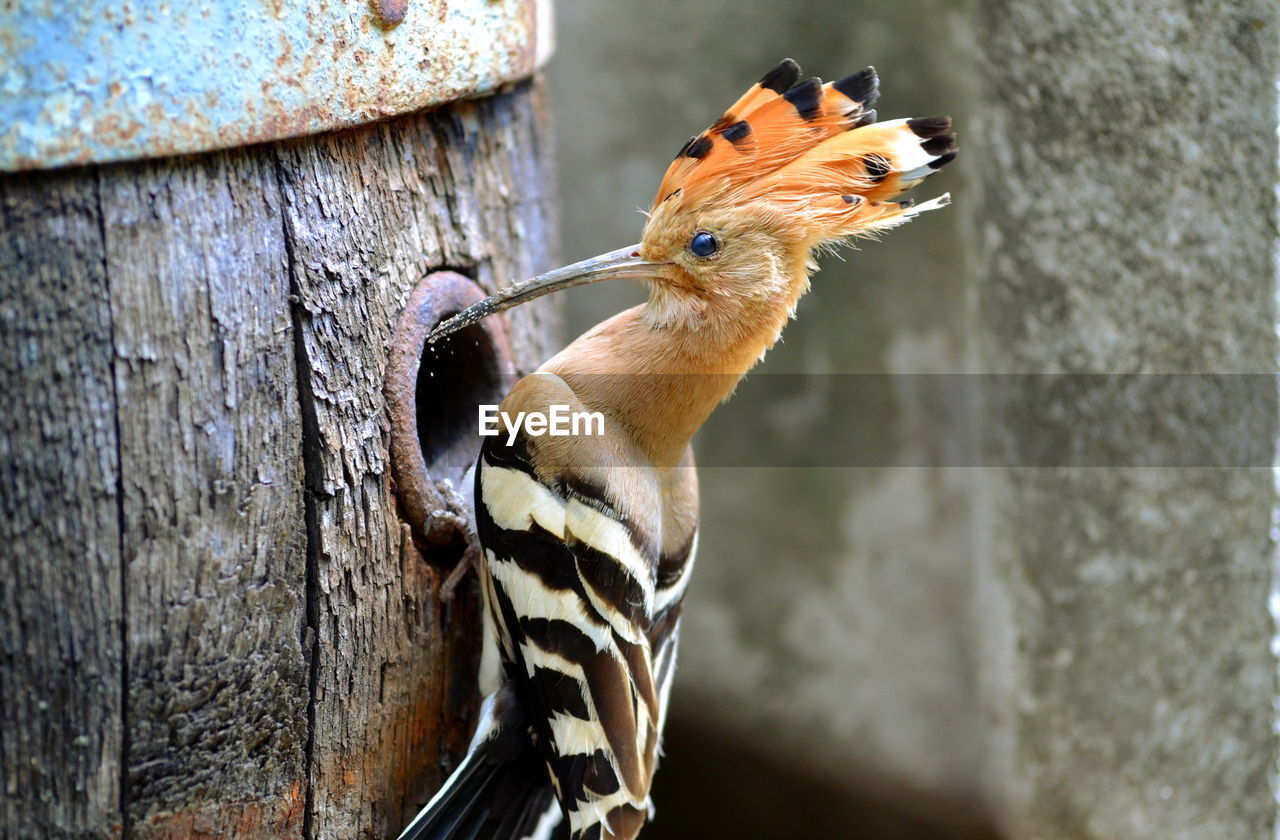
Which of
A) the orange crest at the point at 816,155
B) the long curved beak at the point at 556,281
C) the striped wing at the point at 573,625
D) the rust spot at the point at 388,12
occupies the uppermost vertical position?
the rust spot at the point at 388,12

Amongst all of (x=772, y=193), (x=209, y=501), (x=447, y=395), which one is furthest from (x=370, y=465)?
(x=772, y=193)

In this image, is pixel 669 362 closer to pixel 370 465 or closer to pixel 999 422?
pixel 370 465

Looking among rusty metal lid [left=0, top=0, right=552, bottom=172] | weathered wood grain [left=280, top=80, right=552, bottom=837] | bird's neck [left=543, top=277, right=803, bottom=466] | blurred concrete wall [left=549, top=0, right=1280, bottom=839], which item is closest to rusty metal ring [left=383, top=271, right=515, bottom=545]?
weathered wood grain [left=280, top=80, right=552, bottom=837]

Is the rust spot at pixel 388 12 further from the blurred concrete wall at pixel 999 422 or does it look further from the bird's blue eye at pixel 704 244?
the blurred concrete wall at pixel 999 422

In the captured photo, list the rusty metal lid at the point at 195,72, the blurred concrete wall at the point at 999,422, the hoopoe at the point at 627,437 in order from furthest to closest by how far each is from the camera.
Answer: the blurred concrete wall at the point at 999,422, the hoopoe at the point at 627,437, the rusty metal lid at the point at 195,72

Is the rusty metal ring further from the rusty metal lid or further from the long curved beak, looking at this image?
the rusty metal lid

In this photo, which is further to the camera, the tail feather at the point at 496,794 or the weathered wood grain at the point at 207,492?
the tail feather at the point at 496,794

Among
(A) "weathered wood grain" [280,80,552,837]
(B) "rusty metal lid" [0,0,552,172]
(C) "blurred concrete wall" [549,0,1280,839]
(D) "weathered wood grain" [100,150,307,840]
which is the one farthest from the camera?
(C) "blurred concrete wall" [549,0,1280,839]

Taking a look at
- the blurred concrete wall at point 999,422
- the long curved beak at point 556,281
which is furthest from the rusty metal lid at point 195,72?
the blurred concrete wall at point 999,422
